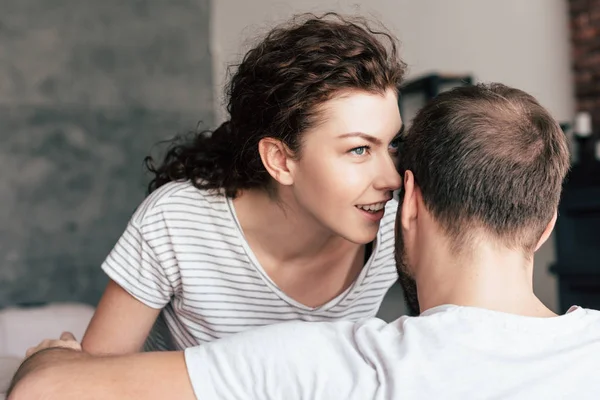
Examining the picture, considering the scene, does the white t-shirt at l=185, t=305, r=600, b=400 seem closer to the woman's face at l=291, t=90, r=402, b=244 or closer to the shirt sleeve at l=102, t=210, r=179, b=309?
the woman's face at l=291, t=90, r=402, b=244

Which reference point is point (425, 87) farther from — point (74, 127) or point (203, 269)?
point (203, 269)

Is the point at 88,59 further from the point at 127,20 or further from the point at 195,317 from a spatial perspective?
the point at 195,317

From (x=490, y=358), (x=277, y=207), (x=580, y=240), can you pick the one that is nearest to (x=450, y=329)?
(x=490, y=358)

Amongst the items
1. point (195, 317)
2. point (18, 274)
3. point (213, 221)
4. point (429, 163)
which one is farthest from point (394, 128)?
point (18, 274)

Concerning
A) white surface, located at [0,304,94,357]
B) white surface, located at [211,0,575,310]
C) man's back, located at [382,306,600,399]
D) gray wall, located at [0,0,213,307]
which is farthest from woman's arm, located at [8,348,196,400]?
gray wall, located at [0,0,213,307]

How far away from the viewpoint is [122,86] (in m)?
4.93

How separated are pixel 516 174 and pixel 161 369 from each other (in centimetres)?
53

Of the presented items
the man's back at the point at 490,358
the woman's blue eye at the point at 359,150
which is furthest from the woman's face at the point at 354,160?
the man's back at the point at 490,358

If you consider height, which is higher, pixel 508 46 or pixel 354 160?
pixel 354 160

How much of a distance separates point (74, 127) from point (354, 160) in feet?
12.3

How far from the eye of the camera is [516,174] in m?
1.00

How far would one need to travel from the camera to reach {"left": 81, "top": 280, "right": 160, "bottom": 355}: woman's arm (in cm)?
152

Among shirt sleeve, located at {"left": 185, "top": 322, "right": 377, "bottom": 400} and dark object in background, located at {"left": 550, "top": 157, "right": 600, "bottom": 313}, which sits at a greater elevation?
shirt sleeve, located at {"left": 185, "top": 322, "right": 377, "bottom": 400}

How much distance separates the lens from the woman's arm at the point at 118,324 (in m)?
1.52
